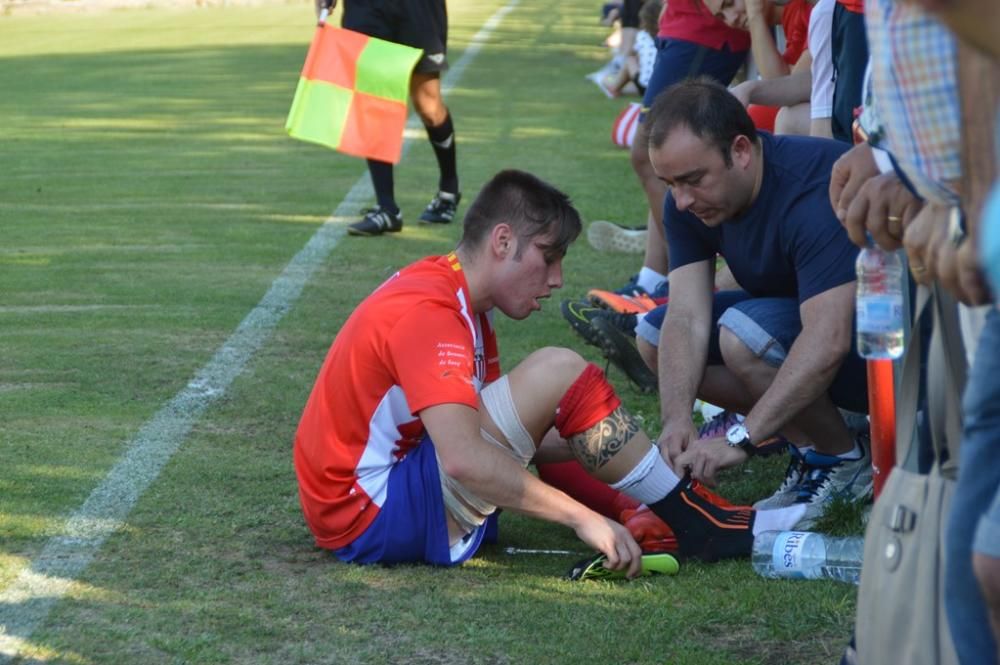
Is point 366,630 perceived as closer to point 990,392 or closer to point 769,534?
point 769,534

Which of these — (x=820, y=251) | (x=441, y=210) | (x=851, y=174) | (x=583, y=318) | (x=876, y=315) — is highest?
(x=851, y=174)

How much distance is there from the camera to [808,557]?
3926mm

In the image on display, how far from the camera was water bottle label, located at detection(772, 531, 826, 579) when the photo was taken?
12.9 ft

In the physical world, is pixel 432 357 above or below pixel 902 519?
below

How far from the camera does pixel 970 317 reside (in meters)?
2.33

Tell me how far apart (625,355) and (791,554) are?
1.95 m

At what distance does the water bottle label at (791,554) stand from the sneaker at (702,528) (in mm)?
111

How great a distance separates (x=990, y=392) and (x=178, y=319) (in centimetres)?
503

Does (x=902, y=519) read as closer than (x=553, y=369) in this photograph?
Yes

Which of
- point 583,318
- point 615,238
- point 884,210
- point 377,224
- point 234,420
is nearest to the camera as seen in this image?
point 884,210

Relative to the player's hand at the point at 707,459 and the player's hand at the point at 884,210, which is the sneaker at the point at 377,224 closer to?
the player's hand at the point at 707,459

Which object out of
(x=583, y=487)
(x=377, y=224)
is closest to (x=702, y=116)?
(x=583, y=487)

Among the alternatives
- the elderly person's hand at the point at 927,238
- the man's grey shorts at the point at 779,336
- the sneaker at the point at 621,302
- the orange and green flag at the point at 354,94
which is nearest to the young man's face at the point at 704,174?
the man's grey shorts at the point at 779,336

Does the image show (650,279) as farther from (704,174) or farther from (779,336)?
(704,174)
